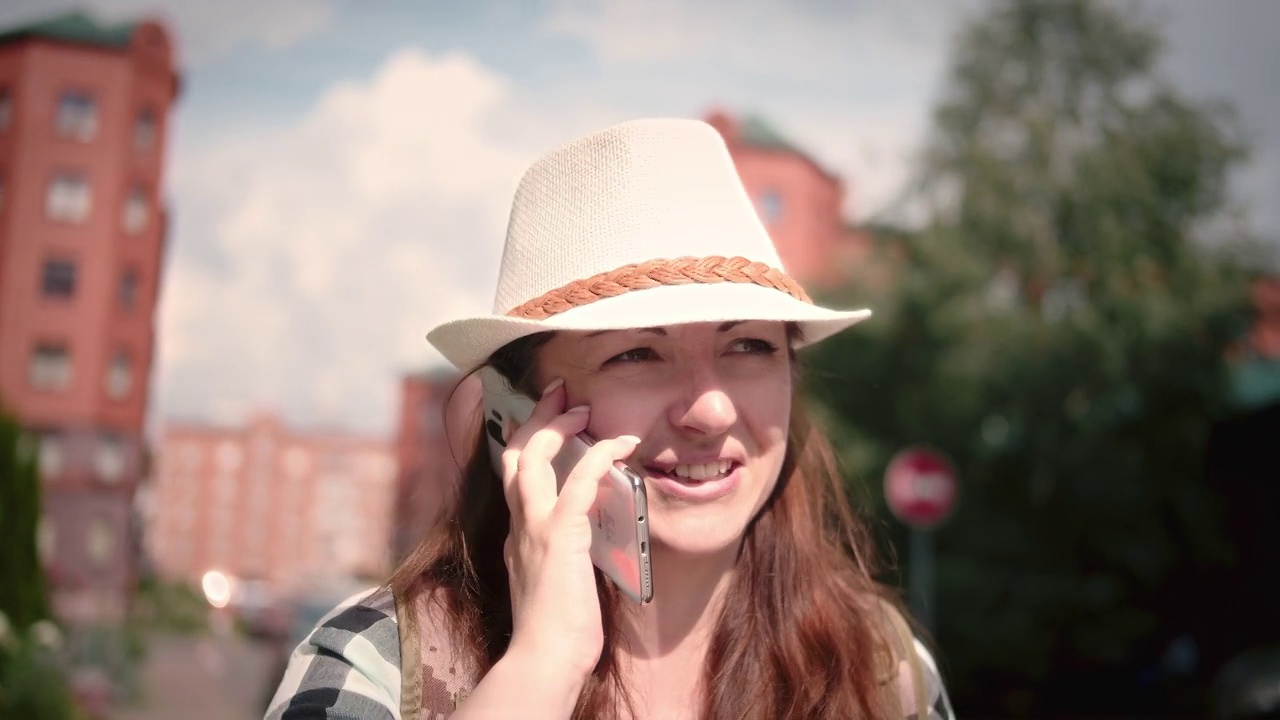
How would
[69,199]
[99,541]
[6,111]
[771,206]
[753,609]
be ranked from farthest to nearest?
[771,206] < [99,541] < [69,199] < [6,111] < [753,609]

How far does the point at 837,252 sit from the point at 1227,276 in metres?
5.68

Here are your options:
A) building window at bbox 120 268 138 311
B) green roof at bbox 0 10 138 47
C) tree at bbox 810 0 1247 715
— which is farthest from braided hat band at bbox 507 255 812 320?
tree at bbox 810 0 1247 715

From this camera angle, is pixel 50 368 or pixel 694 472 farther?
pixel 50 368

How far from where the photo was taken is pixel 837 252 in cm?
1705

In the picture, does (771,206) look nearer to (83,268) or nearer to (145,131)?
(145,131)

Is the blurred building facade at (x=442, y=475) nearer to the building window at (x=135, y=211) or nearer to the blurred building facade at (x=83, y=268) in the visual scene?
the blurred building facade at (x=83, y=268)

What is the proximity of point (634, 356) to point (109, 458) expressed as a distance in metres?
7.53

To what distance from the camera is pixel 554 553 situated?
155 cm

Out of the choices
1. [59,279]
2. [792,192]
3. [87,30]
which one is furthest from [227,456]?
[87,30]

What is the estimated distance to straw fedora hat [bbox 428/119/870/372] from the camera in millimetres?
1724

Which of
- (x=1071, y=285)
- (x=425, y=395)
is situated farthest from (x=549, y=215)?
(x=425, y=395)

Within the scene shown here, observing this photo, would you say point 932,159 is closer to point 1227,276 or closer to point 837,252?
point 837,252

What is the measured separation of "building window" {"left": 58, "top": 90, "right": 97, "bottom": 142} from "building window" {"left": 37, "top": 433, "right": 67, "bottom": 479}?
238 centimetres

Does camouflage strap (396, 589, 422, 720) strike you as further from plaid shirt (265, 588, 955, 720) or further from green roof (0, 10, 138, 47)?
green roof (0, 10, 138, 47)
